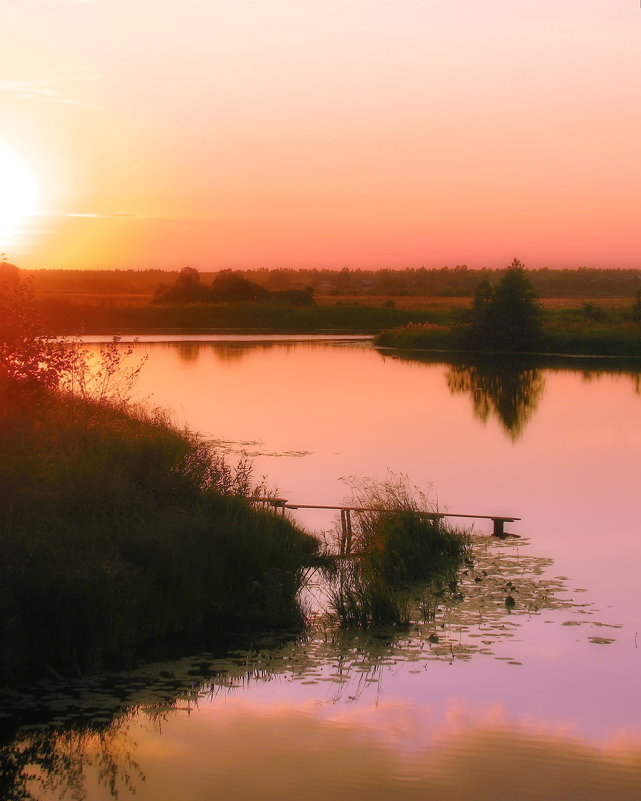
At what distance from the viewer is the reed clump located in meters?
9.88

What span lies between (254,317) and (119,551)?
6695cm

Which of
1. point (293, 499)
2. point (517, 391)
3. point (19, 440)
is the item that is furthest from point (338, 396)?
point (19, 440)

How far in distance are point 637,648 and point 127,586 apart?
456 cm

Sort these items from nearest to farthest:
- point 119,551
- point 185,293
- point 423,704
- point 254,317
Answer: point 423,704 → point 119,551 → point 254,317 → point 185,293

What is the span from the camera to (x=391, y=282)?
138 m

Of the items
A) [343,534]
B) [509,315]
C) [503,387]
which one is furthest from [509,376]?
[343,534]

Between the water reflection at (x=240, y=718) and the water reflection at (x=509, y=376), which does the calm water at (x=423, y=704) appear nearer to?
the water reflection at (x=240, y=718)

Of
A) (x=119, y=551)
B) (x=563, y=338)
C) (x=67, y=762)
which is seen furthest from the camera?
(x=563, y=338)

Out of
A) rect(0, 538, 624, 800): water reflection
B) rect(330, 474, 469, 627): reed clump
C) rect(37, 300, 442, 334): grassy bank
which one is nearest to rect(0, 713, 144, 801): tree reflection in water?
rect(0, 538, 624, 800): water reflection

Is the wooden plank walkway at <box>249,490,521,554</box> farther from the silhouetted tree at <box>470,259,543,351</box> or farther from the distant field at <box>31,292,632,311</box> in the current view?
the distant field at <box>31,292,632,311</box>

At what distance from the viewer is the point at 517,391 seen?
3684 centimetres

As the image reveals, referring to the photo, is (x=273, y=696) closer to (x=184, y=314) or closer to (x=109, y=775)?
(x=109, y=775)

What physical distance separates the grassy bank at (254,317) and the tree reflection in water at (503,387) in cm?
2532

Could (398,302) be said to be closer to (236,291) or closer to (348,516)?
(236,291)
